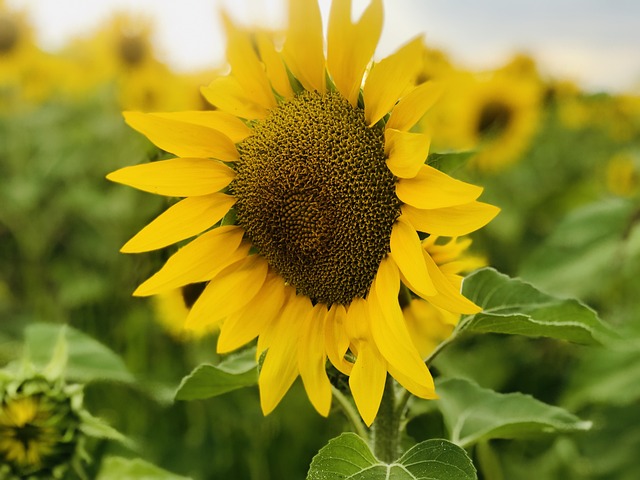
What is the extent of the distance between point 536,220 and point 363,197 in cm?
169

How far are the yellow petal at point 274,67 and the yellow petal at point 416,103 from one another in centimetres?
13

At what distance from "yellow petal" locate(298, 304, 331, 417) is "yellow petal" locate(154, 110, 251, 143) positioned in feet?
0.67

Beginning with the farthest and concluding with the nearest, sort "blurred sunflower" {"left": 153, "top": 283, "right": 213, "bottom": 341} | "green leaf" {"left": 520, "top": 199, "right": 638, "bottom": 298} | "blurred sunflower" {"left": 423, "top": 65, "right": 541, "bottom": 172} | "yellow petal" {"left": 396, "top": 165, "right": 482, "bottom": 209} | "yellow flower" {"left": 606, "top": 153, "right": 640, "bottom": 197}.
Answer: "yellow flower" {"left": 606, "top": 153, "right": 640, "bottom": 197} → "blurred sunflower" {"left": 423, "top": 65, "right": 541, "bottom": 172} → "blurred sunflower" {"left": 153, "top": 283, "right": 213, "bottom": 341} → "green leaf" {"left": 520, "top": 199, "right": 638, "bottom": 298} → "yellow petal" {"left": 396, "top": 165, "right": 482, "bottom": 209}

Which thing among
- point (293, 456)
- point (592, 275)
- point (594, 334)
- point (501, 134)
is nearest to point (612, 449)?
point (592, 275)

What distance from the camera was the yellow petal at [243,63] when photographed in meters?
0.76

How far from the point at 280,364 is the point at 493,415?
25cm

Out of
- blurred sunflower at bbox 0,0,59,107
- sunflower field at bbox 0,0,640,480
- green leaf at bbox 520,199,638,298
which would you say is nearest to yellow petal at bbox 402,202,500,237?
sunflower field at bbox 0,0,640,480

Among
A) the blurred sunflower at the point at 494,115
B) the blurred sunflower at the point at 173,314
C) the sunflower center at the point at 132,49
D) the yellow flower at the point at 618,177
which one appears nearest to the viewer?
the blurred sunflower at the point at 173,314

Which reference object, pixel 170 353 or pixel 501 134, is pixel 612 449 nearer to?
pixel 170 353

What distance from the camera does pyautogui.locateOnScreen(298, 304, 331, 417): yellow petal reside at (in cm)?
72

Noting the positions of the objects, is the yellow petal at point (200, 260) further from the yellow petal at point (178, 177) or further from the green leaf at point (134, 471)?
the green leaf at point (134, 471)

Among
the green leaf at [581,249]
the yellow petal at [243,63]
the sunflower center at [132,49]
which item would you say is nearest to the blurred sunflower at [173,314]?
the green leaf at [581,249]

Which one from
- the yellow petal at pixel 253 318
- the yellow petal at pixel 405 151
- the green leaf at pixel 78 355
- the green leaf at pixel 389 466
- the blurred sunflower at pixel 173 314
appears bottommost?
the blurred sunflower at pixel 173 314

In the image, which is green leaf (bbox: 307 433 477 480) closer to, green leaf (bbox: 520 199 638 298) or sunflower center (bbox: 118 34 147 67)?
green leaf (bbox: 520 199 638 298)
